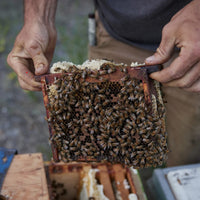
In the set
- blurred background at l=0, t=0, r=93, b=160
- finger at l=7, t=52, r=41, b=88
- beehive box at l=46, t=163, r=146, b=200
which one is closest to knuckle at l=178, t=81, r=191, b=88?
beehive box at l=46, t=163, r=146, b=200

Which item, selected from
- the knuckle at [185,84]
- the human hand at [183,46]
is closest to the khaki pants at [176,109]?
the knuckle at [185,84]

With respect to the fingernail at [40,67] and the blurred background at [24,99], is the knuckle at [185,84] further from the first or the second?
the blurred background at [24,99]

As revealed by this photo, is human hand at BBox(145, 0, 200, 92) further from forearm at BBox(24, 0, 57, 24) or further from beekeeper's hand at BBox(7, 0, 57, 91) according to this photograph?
forearm at BBox(24, 0, 57, 24)

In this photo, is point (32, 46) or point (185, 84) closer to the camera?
point (185, 84)

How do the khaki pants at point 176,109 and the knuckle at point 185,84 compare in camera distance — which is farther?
the khaki pants at point 176,109

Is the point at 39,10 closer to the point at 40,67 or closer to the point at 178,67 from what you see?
the point at 40,67

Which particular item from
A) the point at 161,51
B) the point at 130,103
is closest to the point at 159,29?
the point at 161,51

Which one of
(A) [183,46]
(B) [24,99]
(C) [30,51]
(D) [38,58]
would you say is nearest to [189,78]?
(A) [183,46]

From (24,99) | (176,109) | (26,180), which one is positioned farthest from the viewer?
(24,99)
